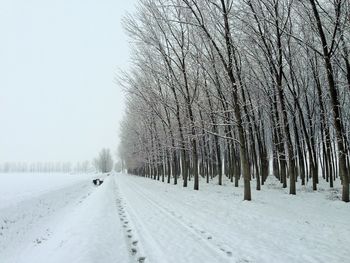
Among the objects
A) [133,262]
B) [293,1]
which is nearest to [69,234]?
[133,262]

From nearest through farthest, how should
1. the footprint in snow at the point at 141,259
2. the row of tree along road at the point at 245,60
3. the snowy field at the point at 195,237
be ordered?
the footprint in snow at the point at 141,259, the snowy field at the point at 195,237, the row of tree along road at the point at 245,60

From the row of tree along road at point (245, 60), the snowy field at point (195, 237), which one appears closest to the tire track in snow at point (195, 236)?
the snowy field at point (195, 237)

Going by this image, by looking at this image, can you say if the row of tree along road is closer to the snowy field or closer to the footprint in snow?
the snowy field

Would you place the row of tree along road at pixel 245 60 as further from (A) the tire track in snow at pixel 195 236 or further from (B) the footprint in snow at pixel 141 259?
(B) the footprint in snow at pixel 141 259

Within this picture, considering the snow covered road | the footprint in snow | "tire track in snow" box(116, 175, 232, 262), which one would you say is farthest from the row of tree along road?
the footprint in snow

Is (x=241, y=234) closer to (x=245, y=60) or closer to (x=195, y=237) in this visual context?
(x=195, y=237)

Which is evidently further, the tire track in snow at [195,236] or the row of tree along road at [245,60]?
the row of tree along road at [245,60]

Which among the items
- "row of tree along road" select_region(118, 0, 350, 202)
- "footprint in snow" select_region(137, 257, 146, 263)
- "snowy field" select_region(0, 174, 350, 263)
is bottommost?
"footprint in snow" select_region(137, 257, 146, 263)

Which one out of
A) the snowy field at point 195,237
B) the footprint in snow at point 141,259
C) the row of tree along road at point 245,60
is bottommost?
the footprint in snow at point 141,259

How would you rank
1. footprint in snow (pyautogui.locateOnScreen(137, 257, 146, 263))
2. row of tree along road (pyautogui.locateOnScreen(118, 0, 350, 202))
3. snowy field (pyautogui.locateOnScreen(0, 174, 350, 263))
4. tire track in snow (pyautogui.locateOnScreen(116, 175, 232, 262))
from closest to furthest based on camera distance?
footprint in snow (pyautogui.locateOnScreen(137, 257, 146, 263)), tire track in snow (pyautogui.locateOnScreen(116, 175, 232, 262)), snowy field (pyautogui.locateOnScreen(0, 174, 350, 263)), row of tree along road (pyautogui.locateOnScreen(118, 0, 350, 202))

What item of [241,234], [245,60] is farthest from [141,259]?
[245,60]

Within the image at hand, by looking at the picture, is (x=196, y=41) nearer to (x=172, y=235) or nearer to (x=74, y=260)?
(x=172, y=235)

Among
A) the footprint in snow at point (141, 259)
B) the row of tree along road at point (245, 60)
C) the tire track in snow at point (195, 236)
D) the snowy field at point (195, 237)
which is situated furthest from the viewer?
the row of tree along road at point (245, 60)

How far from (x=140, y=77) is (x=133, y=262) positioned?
2411cm
